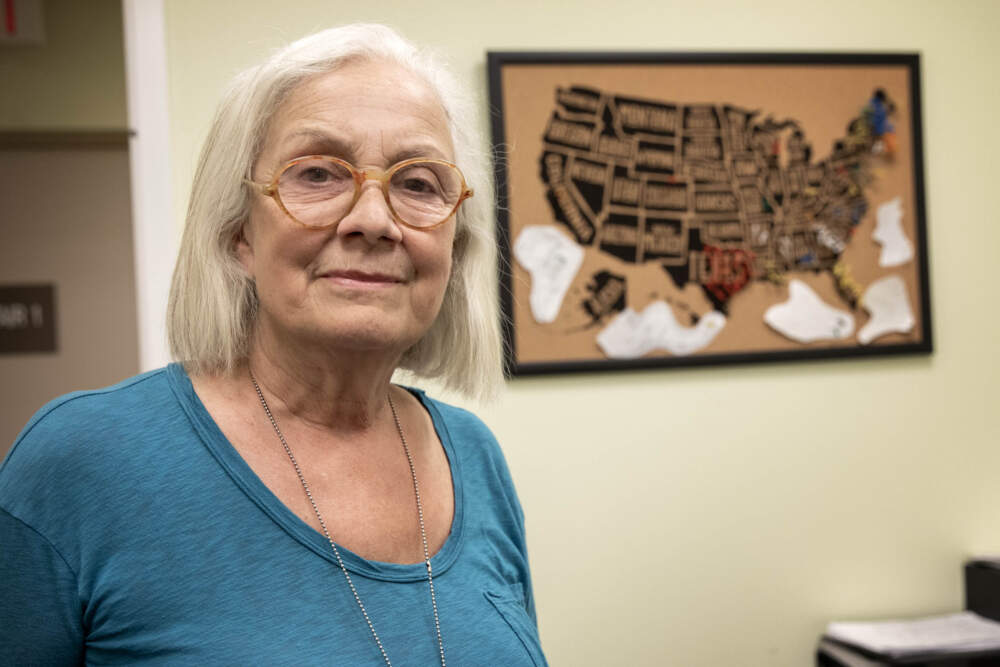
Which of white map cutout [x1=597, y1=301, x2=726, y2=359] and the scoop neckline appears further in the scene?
white map cutout [x1=597, y1=301, x2=726, y2=359]

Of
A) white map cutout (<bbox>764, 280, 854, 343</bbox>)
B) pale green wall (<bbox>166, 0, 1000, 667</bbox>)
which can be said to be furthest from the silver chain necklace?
white map cutout (<bbox>764, 280, 854, 343</bbox>)

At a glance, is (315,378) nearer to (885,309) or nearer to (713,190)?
(713,190)

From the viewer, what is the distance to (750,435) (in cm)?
200

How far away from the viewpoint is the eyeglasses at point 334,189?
83cm

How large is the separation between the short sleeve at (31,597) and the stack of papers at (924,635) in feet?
5.46

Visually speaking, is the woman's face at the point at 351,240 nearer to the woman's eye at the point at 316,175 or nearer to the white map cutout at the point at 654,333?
the woman's eye at the point at 316,175

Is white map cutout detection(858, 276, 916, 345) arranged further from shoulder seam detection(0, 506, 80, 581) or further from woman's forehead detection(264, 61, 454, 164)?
shoulder seam detection(0, 506, 80, 581)

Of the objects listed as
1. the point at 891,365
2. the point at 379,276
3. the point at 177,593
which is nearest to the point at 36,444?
the point at 177,593

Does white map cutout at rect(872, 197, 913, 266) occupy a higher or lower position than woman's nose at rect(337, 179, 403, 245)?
higher

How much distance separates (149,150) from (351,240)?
1147mm

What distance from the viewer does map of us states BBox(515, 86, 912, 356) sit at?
192 centimetres

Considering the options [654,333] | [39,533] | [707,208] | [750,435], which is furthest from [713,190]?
[39,533]

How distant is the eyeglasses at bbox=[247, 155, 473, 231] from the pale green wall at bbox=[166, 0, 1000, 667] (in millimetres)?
1064

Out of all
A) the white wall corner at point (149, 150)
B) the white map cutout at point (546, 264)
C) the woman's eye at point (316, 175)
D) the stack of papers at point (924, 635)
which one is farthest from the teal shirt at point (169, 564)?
the stack of papers at point (924, 635)
